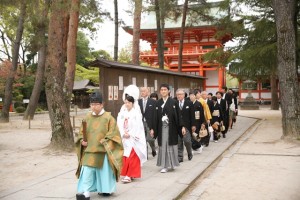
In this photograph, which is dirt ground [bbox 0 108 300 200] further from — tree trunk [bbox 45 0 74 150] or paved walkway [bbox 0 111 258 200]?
tree trunk [bbox 45 0 74 150]

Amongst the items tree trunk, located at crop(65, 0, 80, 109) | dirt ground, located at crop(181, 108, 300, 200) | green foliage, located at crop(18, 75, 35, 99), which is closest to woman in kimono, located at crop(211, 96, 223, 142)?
dirt ground, located at crop(181, 108, 300, 200)

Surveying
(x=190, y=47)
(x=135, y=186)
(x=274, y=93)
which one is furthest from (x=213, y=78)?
(x=135, y=186)

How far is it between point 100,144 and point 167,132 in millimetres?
2316

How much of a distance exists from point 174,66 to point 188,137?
29.1 meters

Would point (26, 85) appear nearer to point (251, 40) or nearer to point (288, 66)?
point (251, 40)

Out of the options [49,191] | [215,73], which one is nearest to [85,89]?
[215,73]

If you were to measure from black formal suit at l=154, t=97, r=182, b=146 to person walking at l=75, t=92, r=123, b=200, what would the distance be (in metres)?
2.06

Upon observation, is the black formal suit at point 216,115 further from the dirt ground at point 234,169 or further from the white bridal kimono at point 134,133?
the white bridal kimono at point 134,133

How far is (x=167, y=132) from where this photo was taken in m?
7.25

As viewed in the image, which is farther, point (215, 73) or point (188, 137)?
point (215, 73)

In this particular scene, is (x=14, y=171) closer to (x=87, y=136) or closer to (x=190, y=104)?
(x=87, y=136)

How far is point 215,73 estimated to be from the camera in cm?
3675

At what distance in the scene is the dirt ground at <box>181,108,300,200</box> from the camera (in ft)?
18.6

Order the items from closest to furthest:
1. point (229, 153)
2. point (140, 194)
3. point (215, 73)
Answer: point (140, 194) < point (229, 153) < point (215, 73)
